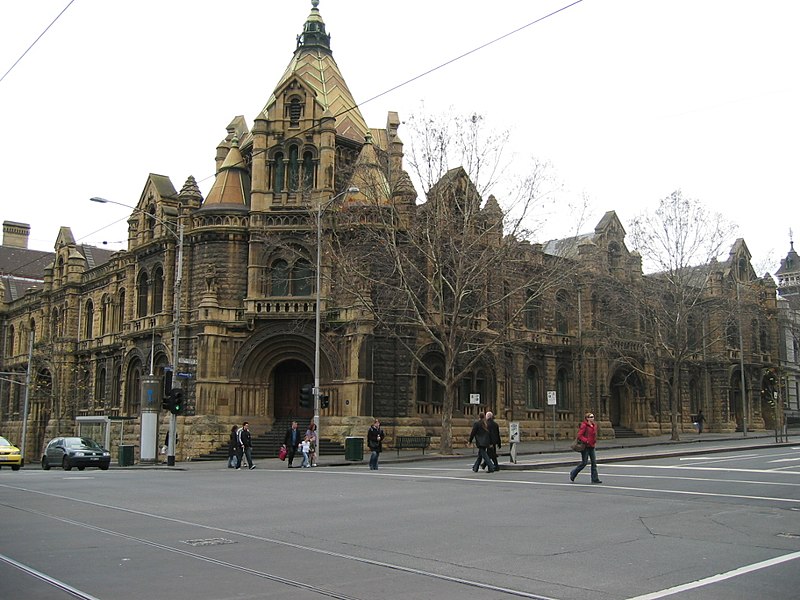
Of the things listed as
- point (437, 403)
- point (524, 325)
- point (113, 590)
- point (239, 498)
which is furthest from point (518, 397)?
point (113, 590)

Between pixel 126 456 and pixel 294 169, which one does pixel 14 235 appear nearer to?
pixel 294 169

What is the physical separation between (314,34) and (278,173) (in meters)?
11.1

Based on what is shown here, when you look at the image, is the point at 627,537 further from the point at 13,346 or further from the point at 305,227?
the point at 13,346

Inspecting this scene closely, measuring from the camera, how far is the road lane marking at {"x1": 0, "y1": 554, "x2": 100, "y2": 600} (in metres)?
7.94

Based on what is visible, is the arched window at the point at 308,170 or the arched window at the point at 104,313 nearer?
the arched window at the point at 308,170

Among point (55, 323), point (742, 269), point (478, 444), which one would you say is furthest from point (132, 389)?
point (742, 269)

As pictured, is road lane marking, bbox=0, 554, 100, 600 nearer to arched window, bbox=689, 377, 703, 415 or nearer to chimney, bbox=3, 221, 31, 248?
arched window, bbox=689, 377, 703, 415

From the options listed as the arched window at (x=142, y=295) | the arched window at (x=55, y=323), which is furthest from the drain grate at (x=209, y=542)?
the arched window at (x=55, y=323)

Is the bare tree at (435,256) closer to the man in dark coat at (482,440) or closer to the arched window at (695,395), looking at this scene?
the man in dark coat at (482,440)

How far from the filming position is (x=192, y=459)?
37.5 m

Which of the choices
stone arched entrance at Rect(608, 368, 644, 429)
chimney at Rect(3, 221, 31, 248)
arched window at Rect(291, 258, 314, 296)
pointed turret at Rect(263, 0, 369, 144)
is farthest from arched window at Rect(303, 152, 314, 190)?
chimney at Rect(3, 221, 31, 248)

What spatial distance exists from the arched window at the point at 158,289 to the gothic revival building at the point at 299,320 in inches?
4.3

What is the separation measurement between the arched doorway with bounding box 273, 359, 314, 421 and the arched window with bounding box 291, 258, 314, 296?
11.1 feet

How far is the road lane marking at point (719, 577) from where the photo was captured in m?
8.04
